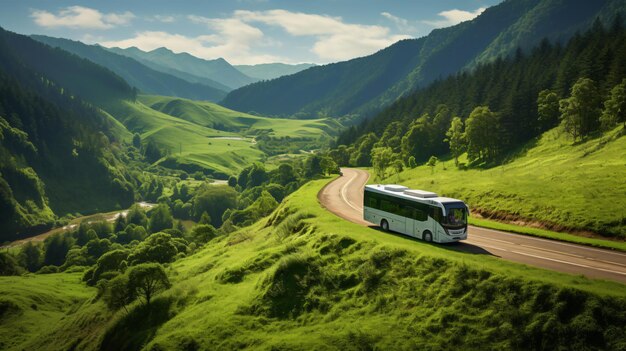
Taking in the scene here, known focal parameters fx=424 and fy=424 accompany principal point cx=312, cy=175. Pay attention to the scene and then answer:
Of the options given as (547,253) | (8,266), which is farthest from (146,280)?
(8,266)

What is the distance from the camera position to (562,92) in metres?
109

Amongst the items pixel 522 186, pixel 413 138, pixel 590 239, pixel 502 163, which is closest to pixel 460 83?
pixel 413 138

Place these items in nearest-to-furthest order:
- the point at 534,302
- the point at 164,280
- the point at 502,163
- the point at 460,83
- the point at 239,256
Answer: the point at 534,302, the point at 164,280, the point at 239,256, the point at 502,163, the point at 460,83

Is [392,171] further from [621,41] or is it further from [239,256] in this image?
[239,256]

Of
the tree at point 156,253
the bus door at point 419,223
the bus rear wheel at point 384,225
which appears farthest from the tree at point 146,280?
the tree at point 156,253

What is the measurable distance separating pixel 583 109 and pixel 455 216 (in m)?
69.0

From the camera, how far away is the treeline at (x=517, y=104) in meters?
91.6

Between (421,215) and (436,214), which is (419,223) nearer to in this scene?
(421,215)

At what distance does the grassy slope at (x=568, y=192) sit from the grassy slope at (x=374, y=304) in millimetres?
17759

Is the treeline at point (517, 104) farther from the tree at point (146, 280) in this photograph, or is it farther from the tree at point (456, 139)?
the tree at point (146, 280)

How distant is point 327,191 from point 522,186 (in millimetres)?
38340

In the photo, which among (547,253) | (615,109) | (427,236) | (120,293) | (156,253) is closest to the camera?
(547,253)

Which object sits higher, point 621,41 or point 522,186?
point 621,41

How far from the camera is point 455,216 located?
3941 centimetres
